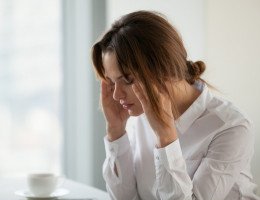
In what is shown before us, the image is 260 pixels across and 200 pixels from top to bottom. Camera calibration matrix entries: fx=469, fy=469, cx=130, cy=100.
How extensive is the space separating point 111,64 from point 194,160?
0.35 meters

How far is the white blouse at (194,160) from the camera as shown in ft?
3.87

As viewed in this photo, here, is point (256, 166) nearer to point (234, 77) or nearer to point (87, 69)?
point (234, 77)

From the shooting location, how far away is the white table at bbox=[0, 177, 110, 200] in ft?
4.47

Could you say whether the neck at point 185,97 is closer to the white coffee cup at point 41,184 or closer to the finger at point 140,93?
the finger at point 140,93

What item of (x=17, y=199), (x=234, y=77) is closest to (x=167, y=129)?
(x=17, y=199)

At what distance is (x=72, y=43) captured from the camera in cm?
244

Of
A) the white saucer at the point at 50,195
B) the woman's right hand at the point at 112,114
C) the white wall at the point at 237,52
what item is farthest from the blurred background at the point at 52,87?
the white saucer at the point at 50,195

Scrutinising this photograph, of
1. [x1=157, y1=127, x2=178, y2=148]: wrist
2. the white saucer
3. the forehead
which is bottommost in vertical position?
the white saucer

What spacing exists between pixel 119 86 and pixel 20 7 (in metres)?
1.27

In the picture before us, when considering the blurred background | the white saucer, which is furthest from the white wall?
the white saucer

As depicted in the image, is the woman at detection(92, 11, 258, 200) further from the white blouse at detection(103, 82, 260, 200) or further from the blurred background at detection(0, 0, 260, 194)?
the blurred background at detection(0, 0, 260, 194)

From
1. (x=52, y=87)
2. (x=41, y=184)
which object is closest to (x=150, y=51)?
(x=41, y=184)

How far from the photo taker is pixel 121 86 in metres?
1.28

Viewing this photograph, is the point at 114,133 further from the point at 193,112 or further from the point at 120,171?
the point at 193,112
